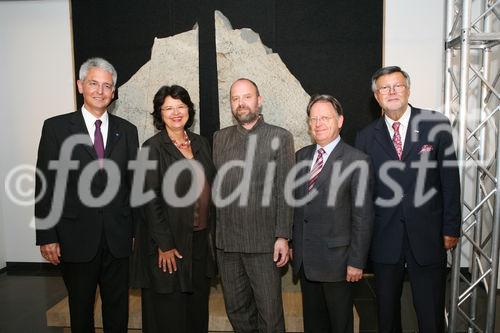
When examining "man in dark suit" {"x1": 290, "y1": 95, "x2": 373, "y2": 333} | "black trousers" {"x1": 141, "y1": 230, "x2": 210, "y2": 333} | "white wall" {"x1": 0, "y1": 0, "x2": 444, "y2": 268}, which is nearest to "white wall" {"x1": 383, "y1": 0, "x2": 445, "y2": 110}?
"white wall" {"x1": 0, "y1": 0, "x2": 444, "y2": 268}

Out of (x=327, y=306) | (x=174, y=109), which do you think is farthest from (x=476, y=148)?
(x=174, y=109)

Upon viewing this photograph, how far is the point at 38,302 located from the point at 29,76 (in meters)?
2.20

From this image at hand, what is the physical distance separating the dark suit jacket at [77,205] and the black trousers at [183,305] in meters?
0.35

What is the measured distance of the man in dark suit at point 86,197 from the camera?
2309mm

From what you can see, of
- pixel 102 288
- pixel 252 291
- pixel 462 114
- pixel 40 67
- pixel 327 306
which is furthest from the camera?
pixel 40 67

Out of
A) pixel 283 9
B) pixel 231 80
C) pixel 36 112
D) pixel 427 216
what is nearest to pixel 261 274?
pixel 427 216

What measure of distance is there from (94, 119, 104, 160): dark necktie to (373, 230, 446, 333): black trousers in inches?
66.5

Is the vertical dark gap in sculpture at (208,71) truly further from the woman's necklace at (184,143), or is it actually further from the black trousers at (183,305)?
the black trousers at (183,305)

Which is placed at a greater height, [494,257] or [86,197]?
[86,197]

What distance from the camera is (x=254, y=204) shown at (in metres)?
2.42

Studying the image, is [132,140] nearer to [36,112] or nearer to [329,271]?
[329,271]

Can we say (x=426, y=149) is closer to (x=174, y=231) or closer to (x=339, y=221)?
(x=339, y=221)

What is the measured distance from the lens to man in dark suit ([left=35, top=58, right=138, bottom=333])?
2.31 m

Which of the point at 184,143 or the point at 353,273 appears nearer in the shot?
the point at 353,273
